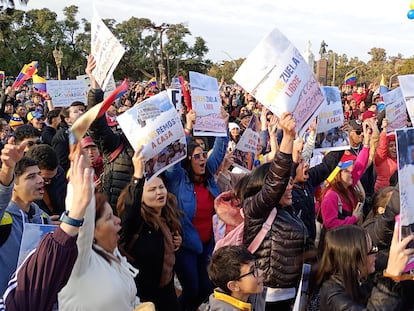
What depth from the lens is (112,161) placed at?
4543mm

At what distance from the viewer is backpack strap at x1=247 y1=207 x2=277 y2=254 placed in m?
3.42

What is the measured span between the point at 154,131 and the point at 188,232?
1097 millimetres

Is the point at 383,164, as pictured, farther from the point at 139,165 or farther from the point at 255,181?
the point at 139,165

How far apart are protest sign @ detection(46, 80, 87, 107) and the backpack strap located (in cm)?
644

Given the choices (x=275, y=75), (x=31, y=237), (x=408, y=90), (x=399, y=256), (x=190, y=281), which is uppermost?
(x=275, y=75)

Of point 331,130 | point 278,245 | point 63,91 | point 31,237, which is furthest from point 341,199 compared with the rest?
point 63,91

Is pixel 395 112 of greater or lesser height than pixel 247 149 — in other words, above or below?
above

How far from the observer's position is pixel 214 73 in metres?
48.2

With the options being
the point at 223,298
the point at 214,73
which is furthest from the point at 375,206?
the point at 214,73

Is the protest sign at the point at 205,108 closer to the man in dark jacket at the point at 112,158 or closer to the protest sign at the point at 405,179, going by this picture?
the man in dark jacket at the point at 112,158

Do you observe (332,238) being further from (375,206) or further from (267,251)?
(375,206)

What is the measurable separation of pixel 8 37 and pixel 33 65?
100 feet

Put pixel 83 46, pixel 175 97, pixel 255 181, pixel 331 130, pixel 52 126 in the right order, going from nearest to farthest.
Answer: pixel 255 181, pixel 331 130, pixel 175 97, pixel 52 126, pixel 83 46

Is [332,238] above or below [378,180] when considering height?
above
